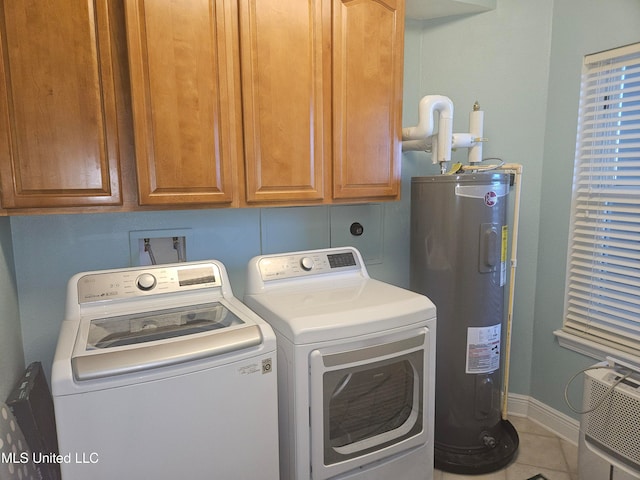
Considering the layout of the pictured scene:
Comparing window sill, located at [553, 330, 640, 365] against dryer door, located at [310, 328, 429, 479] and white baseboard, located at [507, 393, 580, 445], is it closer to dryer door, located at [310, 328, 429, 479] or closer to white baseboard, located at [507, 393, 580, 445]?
white baseboard, located at [507, 393, 580, 445]

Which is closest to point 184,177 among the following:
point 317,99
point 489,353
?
point 317,99

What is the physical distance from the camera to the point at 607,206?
6.52 feet

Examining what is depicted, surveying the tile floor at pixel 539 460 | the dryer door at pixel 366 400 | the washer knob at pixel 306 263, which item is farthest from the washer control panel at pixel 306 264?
the tile floor at pixel 539 460

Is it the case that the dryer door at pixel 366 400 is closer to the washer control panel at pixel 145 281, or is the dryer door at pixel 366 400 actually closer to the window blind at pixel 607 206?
the washer control panel at pixel 145 281

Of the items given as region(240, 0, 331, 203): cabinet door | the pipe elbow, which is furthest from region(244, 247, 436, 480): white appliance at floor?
the pipe elbow

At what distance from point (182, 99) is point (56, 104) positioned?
15.9 inches

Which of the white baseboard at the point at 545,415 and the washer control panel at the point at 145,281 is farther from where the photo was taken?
the white baseboard at the point at 545,415

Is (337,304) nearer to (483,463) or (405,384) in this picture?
(405,384)

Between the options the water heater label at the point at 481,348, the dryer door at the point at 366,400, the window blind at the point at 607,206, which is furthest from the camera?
the water heater label at the point at 481,348

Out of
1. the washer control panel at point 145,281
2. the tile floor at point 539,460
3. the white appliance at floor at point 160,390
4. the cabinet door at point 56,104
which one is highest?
the cabinet door at point 56,104

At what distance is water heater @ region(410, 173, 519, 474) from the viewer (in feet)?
6.25

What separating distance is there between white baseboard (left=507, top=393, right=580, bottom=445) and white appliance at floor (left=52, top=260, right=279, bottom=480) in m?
1.79

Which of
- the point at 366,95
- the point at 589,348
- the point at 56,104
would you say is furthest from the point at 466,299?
the point at 56,104

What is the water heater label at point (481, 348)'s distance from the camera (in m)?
1.98
